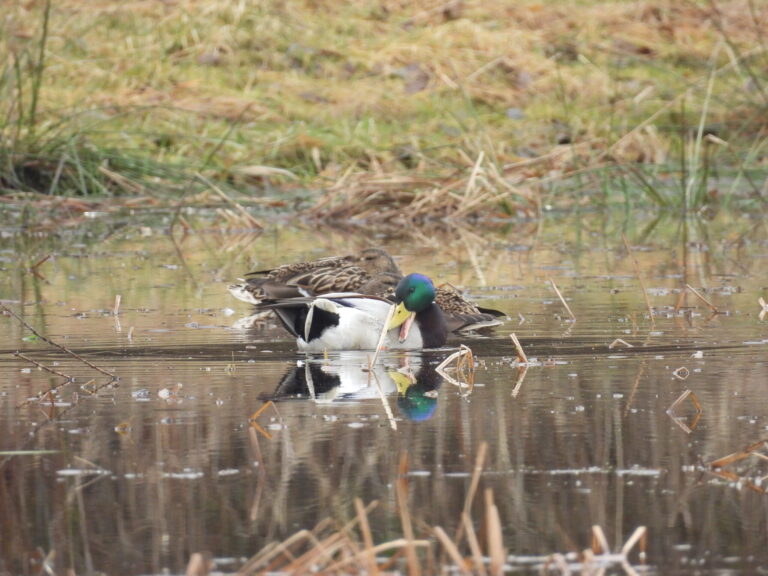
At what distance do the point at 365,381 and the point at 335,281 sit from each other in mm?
2895

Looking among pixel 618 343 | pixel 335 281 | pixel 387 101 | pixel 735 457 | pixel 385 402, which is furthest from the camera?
pixel 387 101

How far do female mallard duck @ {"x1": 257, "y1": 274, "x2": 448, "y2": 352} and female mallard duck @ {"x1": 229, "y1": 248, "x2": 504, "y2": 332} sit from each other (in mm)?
863

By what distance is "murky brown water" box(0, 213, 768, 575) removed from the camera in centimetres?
386

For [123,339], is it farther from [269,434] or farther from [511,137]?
[511,137]

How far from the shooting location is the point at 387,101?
18531mm

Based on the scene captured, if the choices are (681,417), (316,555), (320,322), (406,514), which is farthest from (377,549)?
(320,322)

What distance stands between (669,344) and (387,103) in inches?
464

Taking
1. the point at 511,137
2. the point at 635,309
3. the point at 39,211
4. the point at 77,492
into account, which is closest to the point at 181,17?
the point at 511,137

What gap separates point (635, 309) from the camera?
26.8 ft

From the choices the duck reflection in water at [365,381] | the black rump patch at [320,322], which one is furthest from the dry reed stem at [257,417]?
the black rump patch at [320,322]

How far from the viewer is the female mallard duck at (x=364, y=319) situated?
7.08 m

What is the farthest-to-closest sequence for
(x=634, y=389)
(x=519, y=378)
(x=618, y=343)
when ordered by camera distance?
(x=618, y=343), (x=519, y=378), (x=634, y=389)

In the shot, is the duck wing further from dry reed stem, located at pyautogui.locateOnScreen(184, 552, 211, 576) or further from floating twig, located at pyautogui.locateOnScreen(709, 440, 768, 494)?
dry reed stem, located at pyautogui.locateOnScreen(184, 552, 211, 576)

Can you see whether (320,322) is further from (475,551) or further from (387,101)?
(387,101)
